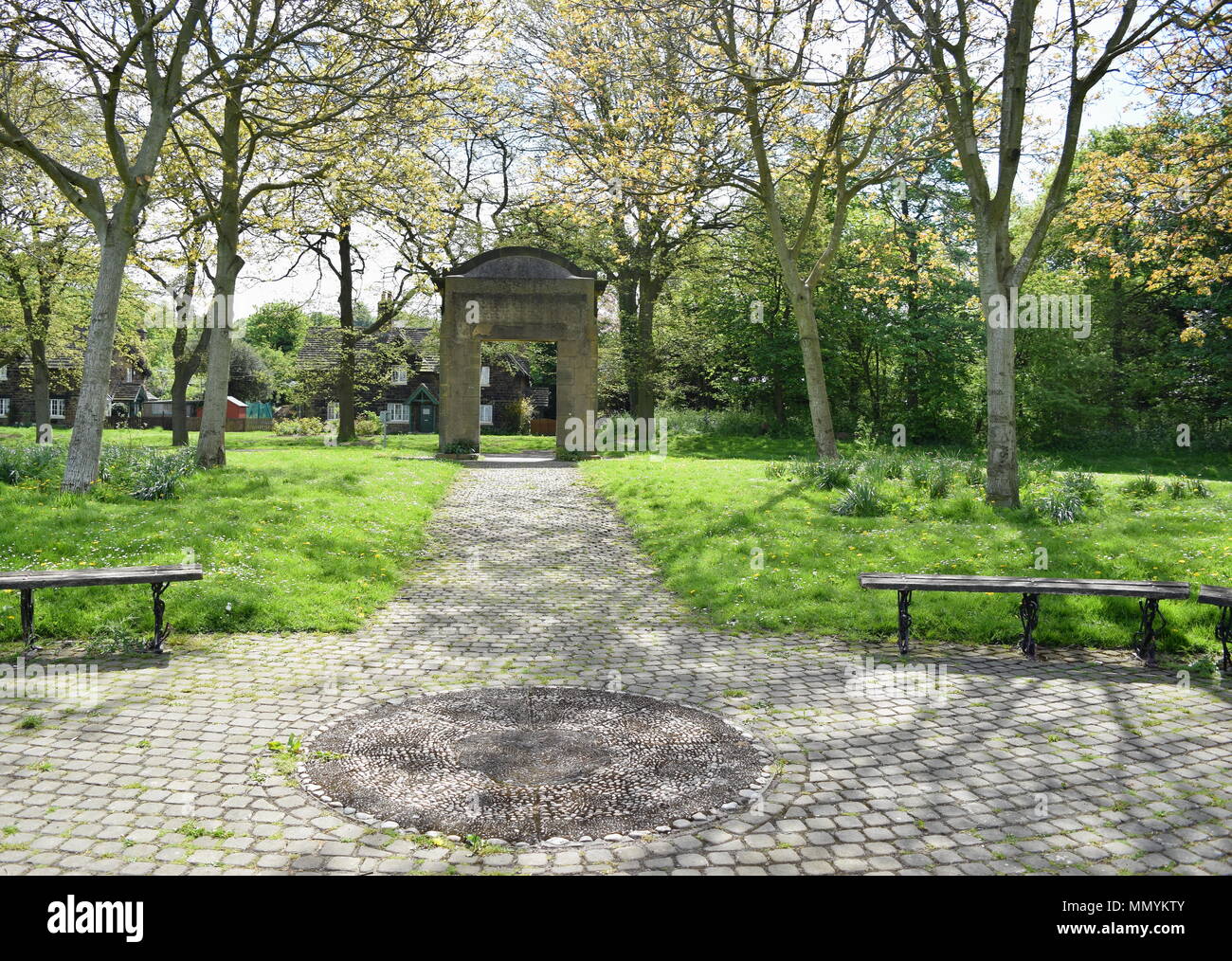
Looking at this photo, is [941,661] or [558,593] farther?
[558,593]

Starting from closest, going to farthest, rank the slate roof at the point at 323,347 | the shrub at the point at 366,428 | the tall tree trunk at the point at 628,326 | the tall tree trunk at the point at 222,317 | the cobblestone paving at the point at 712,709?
the cobblestone paving at the point at 712,709 < the tall tree trunk at the point at 222,317 < the tall tree trunk at the point at 628,326 < the shrub at the point at 366,428 < the slate roof at the point at 323,347

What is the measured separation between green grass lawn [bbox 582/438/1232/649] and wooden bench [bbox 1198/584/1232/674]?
0.33 meters

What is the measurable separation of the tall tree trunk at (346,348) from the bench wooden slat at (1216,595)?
32.3 metres

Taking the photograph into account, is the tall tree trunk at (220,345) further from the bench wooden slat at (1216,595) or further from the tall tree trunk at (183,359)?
the bench wooden slat at (1216,595)

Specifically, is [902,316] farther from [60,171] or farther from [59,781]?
[59,781]

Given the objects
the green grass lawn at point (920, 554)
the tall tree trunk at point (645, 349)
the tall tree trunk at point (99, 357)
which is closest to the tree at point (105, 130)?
the tall tree trunk at point (99, 357)

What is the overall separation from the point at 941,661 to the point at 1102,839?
11.7 ft

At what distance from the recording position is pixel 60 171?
13.4m

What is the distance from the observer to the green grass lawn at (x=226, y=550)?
27.8 feet

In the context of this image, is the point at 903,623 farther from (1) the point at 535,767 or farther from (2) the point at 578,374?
(2) the point at 578,374

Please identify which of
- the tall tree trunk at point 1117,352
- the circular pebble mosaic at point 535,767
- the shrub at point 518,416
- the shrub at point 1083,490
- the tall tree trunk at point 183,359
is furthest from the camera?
the shrub at point 518,416

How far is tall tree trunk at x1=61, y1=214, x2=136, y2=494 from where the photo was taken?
1328 cm

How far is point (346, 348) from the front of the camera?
116ft

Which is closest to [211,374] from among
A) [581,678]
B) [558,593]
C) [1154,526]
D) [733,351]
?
[558,593]
